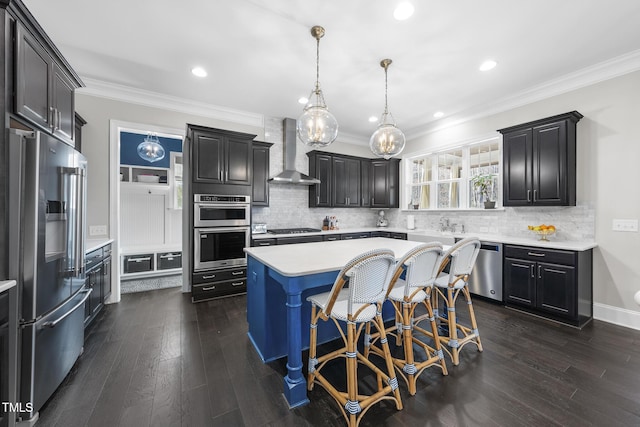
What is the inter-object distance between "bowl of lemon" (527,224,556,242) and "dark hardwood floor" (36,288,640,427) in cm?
A: 114

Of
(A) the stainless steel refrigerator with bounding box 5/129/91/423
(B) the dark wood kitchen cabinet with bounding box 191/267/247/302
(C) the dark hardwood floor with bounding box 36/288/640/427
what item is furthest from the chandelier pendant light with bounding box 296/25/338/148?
(B) the dark wood kitchen cabinet with bounding box 191/267/247/302

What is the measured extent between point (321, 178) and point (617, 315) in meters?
4.51

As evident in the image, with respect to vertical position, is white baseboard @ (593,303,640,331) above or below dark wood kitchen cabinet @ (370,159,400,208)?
below

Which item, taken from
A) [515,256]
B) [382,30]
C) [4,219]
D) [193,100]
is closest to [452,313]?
[515,256]

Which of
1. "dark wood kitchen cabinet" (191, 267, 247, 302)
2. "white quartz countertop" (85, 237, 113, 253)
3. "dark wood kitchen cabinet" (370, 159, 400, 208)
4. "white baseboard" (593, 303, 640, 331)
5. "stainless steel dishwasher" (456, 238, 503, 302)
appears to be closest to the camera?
"white quartz countertop" (85, 237, 113, 253)

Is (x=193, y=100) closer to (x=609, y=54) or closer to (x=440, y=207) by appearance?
(x=440, y=207)

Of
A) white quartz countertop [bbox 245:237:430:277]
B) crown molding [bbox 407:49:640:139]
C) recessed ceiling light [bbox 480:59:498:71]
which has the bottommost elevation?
white quartz countertop [bbox 245:237:430:277]

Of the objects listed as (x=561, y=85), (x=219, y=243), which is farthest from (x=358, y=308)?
(x=561, y=85)

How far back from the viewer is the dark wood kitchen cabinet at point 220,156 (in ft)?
12.1

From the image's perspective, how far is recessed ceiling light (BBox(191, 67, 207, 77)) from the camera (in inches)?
124

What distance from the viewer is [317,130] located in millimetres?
2248

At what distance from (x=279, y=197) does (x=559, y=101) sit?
452 centimetres

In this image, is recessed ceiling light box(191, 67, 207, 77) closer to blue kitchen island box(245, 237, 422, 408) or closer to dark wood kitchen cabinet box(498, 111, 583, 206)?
blue kitchen island box(245, 237, 422, 408)

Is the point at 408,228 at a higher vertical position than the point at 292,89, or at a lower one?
lower
